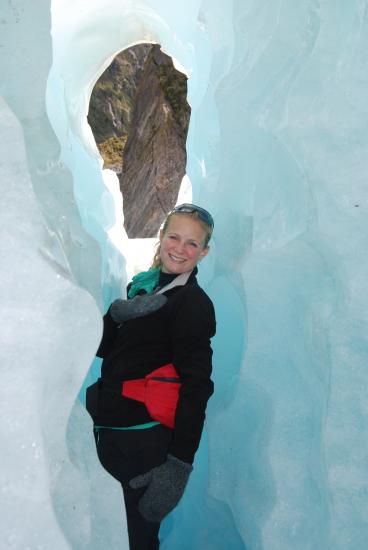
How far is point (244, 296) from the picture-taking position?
1571 millimetres

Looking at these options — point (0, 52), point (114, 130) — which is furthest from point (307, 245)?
point (114, 130)

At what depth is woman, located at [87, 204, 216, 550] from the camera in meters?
1.14

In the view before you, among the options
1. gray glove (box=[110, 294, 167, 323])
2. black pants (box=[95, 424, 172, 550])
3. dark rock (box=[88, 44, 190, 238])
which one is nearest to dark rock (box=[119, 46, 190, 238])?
dark rock (box=[88, 44, 190, 238])

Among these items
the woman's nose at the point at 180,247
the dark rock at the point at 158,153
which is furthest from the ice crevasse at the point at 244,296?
the dark rock at the point at 158,153

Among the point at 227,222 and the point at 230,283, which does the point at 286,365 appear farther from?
the point at 227,222

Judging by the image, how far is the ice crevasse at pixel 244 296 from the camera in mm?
943

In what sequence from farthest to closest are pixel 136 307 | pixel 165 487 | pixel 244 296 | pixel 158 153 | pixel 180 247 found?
pixel 158 153
pixel 244 296
pixel 180 247
pixel 136 307
pixel 165 487

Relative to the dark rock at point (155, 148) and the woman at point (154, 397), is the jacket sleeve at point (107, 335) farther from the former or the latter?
the dark rock at point (155, 148)

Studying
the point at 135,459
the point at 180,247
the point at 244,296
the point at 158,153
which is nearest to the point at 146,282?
the point at 180,247

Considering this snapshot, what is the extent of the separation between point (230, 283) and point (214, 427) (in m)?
0.48

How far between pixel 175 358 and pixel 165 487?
0.27 meters

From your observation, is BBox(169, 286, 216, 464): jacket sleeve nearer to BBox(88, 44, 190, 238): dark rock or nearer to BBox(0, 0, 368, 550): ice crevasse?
BBox(0, 0, 368, 550): ice crevasse

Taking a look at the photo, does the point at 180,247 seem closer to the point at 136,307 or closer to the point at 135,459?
the point at 136,307

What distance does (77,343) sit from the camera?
39.6 inches
